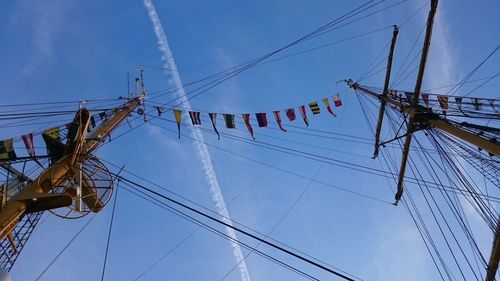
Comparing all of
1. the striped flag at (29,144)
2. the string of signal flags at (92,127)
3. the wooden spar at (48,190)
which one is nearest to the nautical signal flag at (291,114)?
the string of signal flags at (92,127)

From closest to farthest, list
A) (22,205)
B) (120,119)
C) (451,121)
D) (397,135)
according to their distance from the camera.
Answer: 1. (22,205)
2. (120,119)
3. (451,121)
4. (397,135)

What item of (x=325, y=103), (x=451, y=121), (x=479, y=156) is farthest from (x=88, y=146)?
(x=479, y=156)

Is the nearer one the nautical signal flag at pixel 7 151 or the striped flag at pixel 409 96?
the nautical signal flag at pixel 7 151

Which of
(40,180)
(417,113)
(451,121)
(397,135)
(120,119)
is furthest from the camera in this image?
(397,135)

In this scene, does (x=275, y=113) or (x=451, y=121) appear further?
(x=275, y=113)

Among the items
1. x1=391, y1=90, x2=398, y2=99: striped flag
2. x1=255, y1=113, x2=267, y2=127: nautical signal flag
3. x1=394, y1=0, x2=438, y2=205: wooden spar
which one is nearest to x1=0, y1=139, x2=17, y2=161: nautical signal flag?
x1=255, y1=113, x2=267, y2=127: nautical signal flag

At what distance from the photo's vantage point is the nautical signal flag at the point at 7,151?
34.5ft

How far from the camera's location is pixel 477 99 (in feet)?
49.7

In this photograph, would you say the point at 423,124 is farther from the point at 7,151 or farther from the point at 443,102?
the point at 7,151

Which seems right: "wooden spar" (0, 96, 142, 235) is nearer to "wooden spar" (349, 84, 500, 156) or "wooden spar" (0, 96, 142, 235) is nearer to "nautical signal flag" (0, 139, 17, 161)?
"nautical signal flag" (0, 139, 17, 161)

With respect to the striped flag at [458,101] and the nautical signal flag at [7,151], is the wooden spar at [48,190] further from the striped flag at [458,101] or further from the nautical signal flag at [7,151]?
the striped flag at [458,101]

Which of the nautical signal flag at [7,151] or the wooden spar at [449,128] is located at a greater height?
the nautical signal flag at [7,151]

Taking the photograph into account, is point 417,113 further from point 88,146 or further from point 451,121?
point 88,146

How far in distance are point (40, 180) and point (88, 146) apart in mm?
1736
